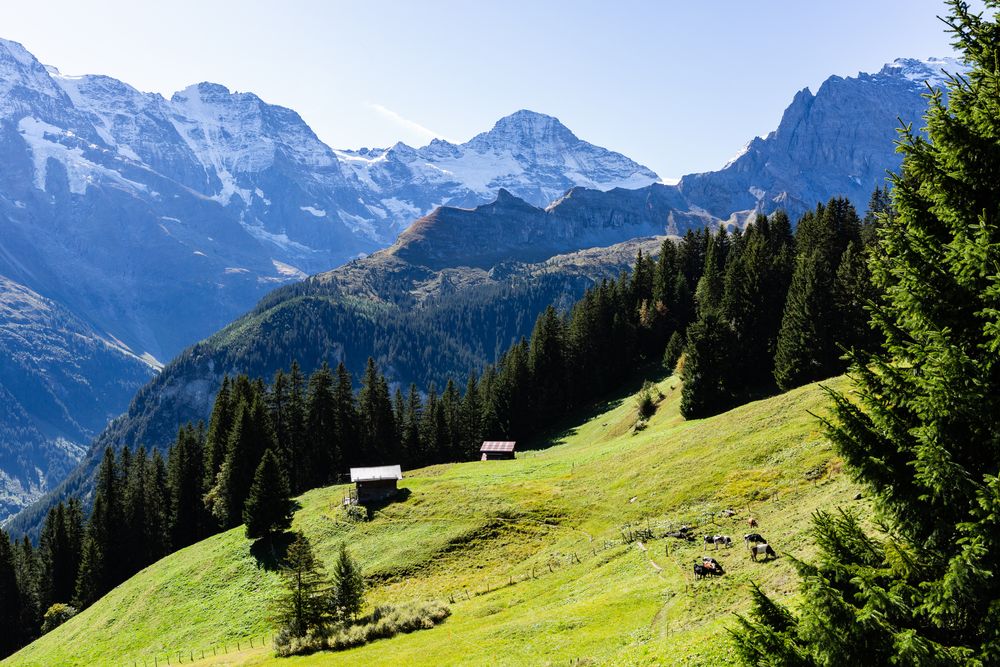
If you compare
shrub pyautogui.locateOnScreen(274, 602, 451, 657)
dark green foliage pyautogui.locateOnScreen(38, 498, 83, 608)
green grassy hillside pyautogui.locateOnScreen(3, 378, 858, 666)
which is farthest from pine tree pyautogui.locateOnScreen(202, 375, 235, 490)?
shrub pyautogui.locateOnScreen(274, 602, 451, 657)

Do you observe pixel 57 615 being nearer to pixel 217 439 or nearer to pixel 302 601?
pixel 217 439

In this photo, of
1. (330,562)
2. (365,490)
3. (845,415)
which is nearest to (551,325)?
(365,490)

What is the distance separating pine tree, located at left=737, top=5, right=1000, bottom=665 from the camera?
35.1ft

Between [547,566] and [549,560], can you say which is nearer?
[547,566]

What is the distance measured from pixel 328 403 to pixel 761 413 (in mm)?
70545

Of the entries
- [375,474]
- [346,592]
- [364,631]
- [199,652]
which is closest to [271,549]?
[375,474]

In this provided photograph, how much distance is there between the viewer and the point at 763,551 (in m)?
34.9

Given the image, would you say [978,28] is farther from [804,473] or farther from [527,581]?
[527,581]

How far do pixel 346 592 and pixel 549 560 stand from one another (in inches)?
639

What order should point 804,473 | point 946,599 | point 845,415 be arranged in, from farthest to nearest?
point 804,473 → point 845,415 → point 946,599

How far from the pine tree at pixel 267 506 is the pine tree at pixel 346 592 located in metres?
25.6

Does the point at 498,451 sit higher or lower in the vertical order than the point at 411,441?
lower

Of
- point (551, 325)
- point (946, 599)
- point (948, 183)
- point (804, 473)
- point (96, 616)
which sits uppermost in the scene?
point (551, 325)

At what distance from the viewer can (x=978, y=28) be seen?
38.6 ft
